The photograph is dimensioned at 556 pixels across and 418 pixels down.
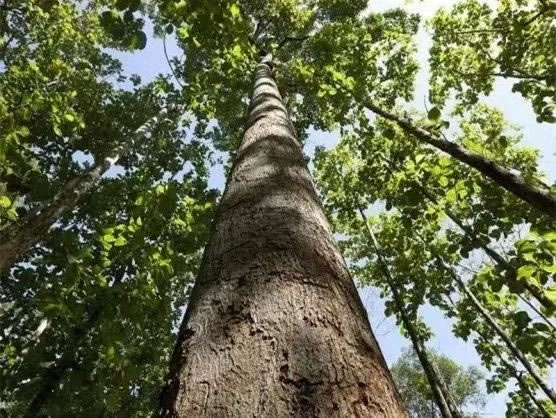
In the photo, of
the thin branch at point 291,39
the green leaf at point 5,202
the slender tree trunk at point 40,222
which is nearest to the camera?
the green leaf at point 5,202

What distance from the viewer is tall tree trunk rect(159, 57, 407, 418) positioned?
2.16 ft

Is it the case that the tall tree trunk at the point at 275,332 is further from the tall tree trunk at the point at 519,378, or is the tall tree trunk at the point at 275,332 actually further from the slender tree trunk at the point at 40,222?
the tall tree trunk at the point at 519,378

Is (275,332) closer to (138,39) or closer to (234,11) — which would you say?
(138,39)

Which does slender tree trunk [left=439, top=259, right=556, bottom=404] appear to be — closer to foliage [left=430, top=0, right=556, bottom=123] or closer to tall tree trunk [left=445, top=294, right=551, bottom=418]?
tall tree trunk [left=445, top=294, right=551, bottom=418]

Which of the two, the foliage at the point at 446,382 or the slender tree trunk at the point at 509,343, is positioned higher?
the foliage at the point at 446,382

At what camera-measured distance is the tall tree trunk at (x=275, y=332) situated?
66cm

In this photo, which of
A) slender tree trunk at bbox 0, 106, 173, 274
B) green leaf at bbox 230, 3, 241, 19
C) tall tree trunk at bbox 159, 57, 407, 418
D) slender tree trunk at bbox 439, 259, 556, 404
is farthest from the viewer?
slender tree trunk at bbox 439, 259, 556, 404

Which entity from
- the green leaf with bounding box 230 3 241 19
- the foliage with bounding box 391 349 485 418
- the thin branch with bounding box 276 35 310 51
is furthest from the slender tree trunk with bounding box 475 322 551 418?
the foliage with bounding box 391 349 485 418

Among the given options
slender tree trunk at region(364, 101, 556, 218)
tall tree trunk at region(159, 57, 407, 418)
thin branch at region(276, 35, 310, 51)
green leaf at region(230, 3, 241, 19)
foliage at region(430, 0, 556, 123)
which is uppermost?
thin branch at region(276, 35, 310, 51)

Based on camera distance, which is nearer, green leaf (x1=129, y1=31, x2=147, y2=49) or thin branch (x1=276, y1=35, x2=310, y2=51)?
green leaf (x1=129, y1=31, x2=147, y2=49)

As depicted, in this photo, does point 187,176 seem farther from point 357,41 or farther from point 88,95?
point 357,41

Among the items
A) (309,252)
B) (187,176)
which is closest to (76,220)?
(187,176)

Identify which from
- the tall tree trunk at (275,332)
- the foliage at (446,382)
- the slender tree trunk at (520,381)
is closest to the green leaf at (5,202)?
the tall tree trunk at (275,332)

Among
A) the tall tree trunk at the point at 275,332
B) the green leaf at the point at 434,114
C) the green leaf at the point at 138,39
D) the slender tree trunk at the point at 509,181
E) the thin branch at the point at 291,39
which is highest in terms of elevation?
the thin branch at the point at 291,39
